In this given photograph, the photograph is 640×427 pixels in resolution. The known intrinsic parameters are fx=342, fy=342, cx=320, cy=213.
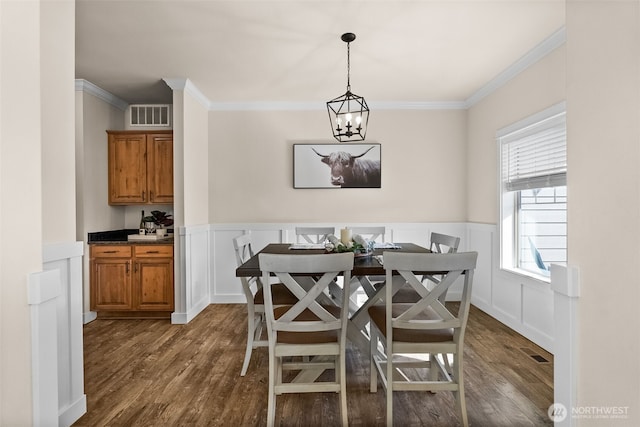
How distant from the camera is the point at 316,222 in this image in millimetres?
4723

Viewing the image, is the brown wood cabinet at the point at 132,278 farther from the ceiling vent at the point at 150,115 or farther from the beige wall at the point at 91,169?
the ceiling vent at the point at 150,115

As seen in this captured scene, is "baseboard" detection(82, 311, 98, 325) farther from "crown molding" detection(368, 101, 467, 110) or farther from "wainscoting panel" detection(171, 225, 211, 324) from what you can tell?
"crown molding" detection(368, 101, 467, 110)

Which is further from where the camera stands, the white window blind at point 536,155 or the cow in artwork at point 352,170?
the cow in artwork at point 352,170

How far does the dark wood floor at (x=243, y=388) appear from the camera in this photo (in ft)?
6.73

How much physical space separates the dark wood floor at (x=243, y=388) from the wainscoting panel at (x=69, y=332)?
0.47 ft

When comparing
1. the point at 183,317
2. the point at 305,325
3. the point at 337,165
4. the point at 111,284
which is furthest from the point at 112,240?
the point at 305,325

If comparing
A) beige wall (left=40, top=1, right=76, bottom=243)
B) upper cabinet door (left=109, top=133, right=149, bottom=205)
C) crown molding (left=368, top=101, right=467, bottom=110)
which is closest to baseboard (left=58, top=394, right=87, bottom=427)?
beige wall (left=40, top=1, right=76, bottom=243)

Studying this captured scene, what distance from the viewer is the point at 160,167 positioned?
4250 mm

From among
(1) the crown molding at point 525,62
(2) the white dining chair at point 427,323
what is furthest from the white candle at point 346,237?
(1) the crown molding at point 525,62

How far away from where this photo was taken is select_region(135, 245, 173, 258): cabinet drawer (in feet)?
13.0

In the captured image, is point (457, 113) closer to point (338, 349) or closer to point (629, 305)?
point (338, 349)

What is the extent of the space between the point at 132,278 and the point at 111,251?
39cm

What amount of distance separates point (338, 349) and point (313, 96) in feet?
11.1

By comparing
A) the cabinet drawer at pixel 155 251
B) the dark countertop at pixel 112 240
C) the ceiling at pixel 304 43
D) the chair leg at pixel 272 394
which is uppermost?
the ceiling at pixel 304 43
